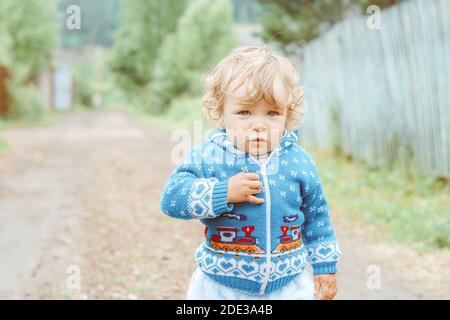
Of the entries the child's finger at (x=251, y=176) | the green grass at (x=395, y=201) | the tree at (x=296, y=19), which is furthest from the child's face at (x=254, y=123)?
the tree at (x=296, y=19)

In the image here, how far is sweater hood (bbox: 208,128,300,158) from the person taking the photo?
2336 millimetres

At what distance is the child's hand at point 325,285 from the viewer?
7.88ft

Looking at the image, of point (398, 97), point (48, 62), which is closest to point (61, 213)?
point (398, 97)

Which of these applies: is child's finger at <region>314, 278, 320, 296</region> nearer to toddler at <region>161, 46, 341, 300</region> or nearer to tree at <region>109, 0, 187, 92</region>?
toddler at <region>161, 46, 341, 300</region>

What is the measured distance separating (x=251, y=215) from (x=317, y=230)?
31 centimetres

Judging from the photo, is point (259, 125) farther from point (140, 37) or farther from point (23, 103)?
point (140, 37)

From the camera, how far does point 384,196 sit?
295 inches

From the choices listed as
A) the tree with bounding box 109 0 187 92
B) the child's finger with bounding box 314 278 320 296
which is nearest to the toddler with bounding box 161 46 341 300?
the child's finger with bounding box 314 278 320 296

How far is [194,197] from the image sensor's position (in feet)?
7.21

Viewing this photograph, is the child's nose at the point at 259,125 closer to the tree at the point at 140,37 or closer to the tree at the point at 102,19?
the tree at the point at 140,37

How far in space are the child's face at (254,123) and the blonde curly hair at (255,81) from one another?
0.09 ft

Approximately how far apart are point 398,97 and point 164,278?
4.71 meters

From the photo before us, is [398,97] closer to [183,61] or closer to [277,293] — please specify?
[277,293]

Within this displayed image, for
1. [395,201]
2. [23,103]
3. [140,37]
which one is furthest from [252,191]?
[140,37]
